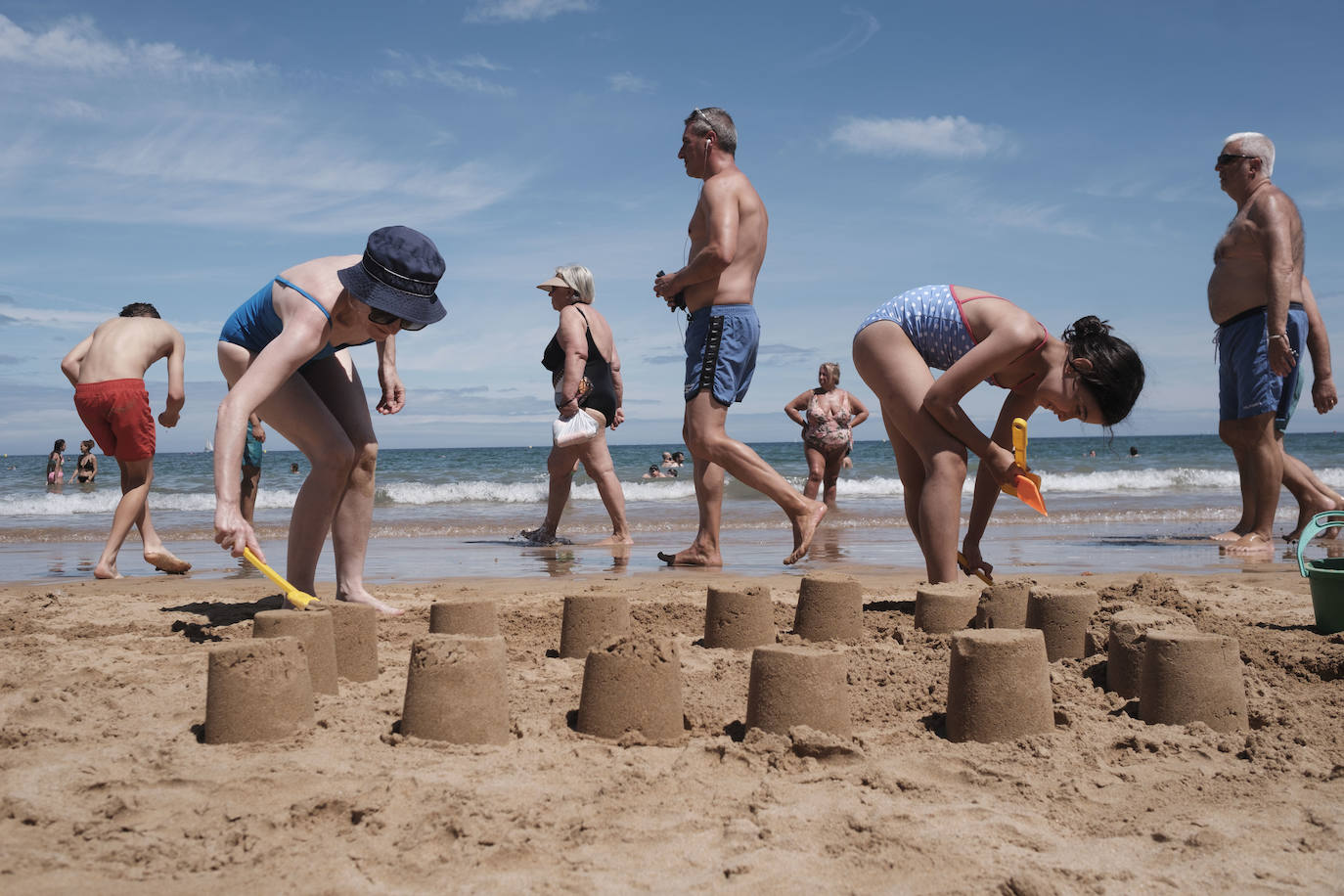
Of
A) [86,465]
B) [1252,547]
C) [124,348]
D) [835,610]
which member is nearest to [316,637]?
[835,610]

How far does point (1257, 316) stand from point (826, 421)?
220 inches

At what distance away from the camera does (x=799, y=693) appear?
8.36 ft

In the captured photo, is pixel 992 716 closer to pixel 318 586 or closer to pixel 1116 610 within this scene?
pixel 1116 610

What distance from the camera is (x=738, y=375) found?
513 centimetres

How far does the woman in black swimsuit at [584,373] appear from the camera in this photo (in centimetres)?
676

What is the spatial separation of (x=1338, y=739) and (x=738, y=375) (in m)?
3.10

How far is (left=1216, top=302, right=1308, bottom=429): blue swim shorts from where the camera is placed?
6.12 metres

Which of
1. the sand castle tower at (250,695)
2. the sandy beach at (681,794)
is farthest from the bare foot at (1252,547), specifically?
the sand castle tower at (250,695)

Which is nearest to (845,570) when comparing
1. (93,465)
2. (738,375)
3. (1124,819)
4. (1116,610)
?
(738,375)

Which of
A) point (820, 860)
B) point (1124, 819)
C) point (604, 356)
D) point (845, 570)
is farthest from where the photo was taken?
point (604, 356)

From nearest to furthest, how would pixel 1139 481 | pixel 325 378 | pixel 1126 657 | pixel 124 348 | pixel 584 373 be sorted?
1. pixel 1126 657
2. pixel 325 378
3. pixel 124 348
4. pixel 584 373
5. pixel 1139 481

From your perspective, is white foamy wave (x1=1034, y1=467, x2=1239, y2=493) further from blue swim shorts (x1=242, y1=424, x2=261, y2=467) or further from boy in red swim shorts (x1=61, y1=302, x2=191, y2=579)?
boy in red swim shorts (x1=61, y1=302, x2=191, y2=579)

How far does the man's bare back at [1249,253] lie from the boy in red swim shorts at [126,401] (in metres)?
6.16

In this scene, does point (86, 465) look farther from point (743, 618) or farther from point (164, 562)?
point (743, 618)
